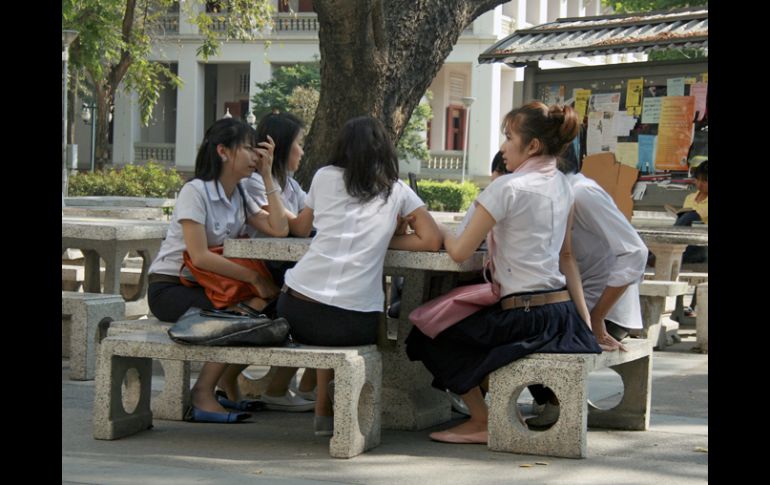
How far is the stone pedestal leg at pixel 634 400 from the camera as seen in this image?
614 centimetres

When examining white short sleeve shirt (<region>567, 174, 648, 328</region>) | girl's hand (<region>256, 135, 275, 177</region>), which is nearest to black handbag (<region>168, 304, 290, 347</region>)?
girl's hand (<region>256, 135, 275, 177</region>)

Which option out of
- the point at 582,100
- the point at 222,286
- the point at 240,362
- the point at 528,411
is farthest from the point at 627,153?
the point at 240,362

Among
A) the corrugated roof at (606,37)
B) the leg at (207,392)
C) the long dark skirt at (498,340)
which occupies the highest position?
the corrugated roof at (606,37)

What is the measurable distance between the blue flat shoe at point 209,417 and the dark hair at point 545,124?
194 centimetres

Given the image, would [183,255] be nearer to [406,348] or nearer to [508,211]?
[406,348]

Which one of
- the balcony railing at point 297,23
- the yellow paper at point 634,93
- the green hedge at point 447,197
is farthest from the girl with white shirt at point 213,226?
the balcony railing at point 297,23

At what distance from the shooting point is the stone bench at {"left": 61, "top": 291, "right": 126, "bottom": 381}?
7449 mm

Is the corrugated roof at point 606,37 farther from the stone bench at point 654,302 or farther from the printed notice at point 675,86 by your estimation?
the stone bench at point 654,302

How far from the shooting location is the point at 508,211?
534 cm

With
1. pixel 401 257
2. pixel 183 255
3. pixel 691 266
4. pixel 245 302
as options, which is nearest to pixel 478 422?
pixel 401 257

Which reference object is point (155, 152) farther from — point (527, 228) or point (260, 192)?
point (527, 228)

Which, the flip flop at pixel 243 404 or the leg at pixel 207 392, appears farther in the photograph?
the flip flop at pixel 243 404
